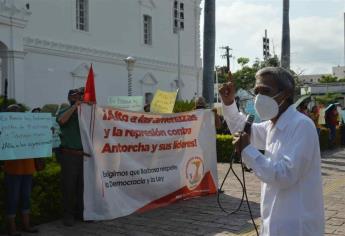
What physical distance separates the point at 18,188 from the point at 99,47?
21.4 meters

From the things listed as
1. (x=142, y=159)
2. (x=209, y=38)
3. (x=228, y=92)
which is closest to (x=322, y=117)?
(x=209, y=38)

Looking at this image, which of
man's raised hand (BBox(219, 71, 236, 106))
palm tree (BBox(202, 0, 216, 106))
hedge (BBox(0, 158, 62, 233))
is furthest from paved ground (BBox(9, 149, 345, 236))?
palm tree (BBox(202, 0, 216, 106))

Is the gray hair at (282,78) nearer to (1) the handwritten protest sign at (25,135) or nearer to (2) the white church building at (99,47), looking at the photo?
(1) the handwritten protest sign at (25,135)

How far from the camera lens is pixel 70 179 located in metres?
7.12

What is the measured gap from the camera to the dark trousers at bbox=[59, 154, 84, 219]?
711 cm

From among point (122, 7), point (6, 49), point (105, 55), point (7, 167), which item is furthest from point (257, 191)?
point (122, 7)

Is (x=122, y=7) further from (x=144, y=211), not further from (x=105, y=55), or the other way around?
(x=144, y=211)

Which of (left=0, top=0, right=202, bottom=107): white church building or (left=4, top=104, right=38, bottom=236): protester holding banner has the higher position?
(left=0, top=0, right=202, bottom=107): white church building

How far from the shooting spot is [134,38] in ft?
99.9

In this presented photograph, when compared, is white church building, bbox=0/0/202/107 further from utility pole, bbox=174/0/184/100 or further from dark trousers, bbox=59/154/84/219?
dark trousers, bbox=59/154/84/219

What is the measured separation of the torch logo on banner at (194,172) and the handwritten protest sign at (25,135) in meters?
2.83

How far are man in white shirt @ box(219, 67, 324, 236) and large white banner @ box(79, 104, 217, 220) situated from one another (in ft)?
14.7

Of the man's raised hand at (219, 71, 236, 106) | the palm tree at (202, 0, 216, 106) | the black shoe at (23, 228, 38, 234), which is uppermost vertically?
the palm tree at (202, 0, 216, 106)

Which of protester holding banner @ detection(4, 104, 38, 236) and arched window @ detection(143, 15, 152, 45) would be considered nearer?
protester holding banner @ detection(4, 104, 38, 236)
